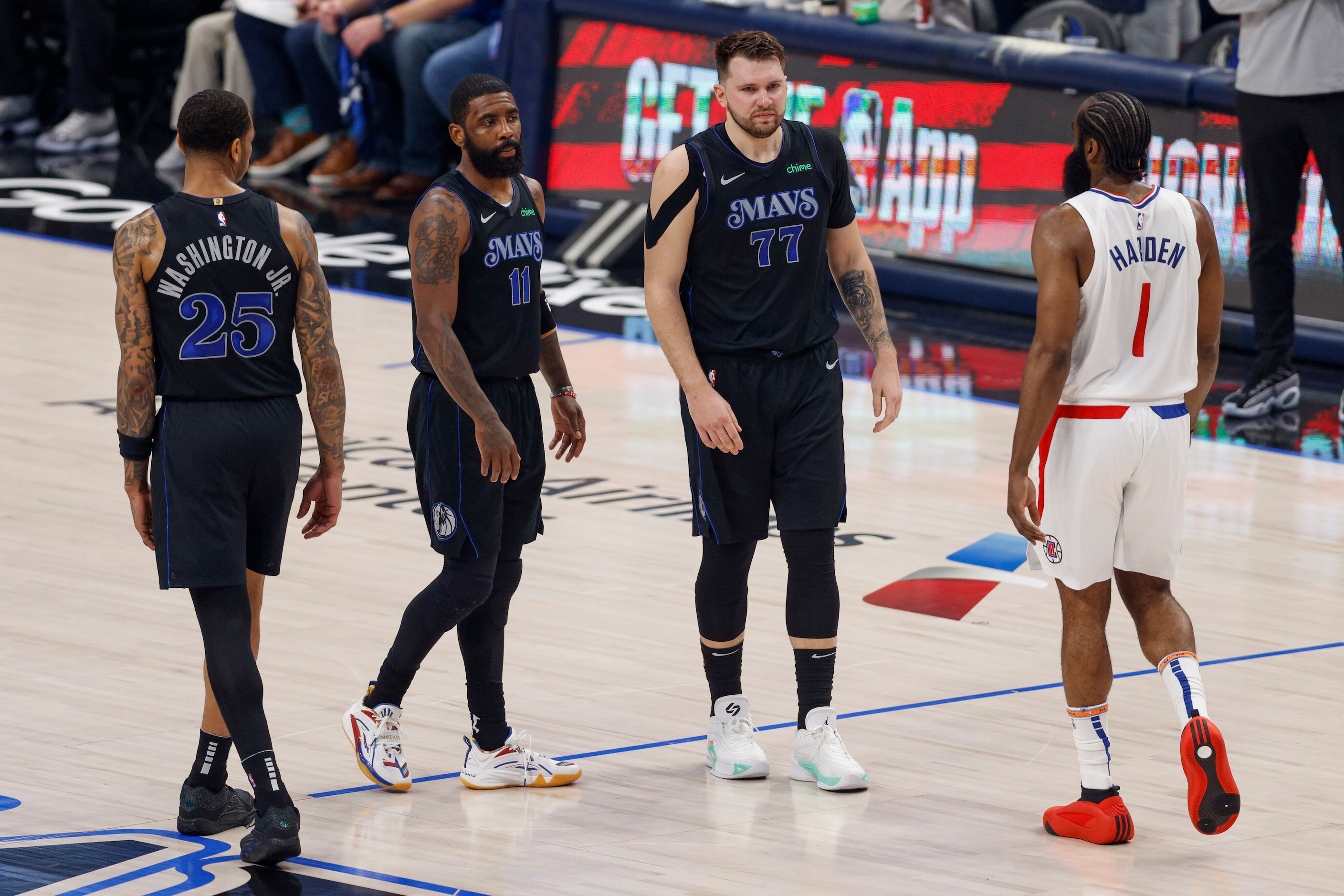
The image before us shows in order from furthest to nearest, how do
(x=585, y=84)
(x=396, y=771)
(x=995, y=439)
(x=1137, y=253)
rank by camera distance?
(x=585, y=84) → (x=995, y=439) → (x=396, y=771) → (x=1137, y=253)

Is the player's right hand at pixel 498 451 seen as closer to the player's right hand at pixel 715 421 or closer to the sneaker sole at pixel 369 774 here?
the player's right hand at pixel 715 421

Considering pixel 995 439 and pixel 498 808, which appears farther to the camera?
pixel 995 439

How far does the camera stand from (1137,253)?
14.3 ft

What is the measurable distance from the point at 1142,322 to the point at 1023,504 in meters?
0.48

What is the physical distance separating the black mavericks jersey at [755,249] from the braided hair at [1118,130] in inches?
25.4

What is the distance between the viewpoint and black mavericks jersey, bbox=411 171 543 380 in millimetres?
4617

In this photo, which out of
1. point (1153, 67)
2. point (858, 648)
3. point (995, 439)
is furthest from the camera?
point (1153, 67)

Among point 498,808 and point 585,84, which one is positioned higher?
point 585,84

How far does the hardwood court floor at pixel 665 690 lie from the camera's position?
14.1 feet

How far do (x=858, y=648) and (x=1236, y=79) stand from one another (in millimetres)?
4097

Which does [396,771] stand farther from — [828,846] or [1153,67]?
[1153,67]

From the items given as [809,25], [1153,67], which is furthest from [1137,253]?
[809,25]

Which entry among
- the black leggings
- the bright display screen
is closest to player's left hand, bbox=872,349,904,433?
the black leggings

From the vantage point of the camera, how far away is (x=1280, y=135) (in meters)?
8.52
